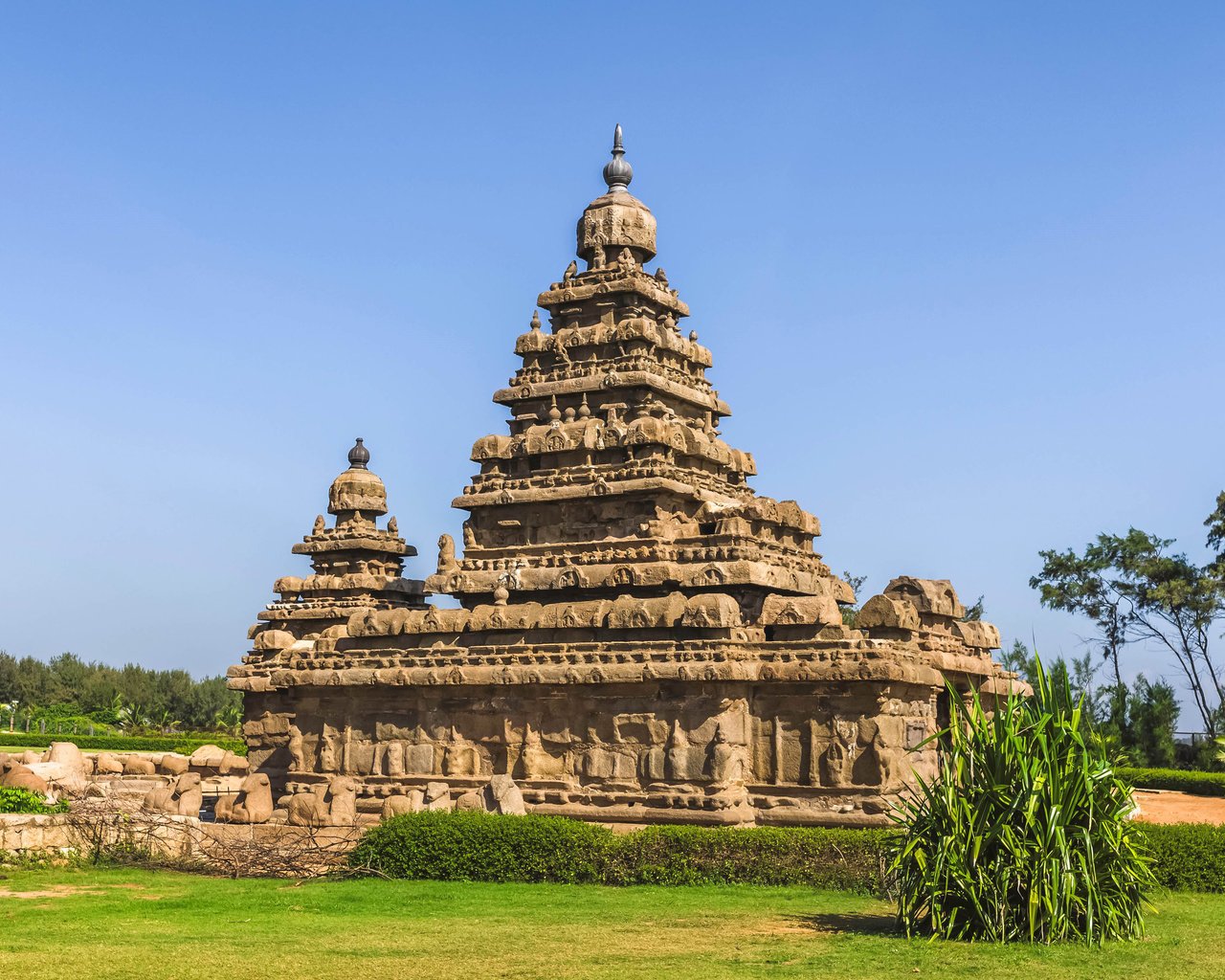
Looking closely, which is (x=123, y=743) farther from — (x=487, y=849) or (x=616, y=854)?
(x=616, y=854)

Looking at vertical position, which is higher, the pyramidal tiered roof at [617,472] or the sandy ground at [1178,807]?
the pyramidal tiered roof at [617,472]

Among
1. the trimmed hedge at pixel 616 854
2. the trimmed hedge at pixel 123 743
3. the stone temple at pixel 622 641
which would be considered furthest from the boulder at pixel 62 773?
the trimmed hedge at pixel 123 743

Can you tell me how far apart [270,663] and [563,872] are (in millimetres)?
14756

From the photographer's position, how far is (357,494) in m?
38.2

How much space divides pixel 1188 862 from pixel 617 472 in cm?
1223

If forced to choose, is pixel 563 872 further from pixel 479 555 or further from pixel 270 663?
pixel 270 663

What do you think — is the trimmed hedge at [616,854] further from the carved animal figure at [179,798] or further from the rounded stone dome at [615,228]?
the rounded stone dome at [615,228]

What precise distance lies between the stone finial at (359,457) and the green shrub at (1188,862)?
2585cm

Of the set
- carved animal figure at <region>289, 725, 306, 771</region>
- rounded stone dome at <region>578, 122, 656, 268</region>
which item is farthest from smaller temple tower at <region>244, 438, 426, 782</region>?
rounded stone dome at <region>578, 122, 656, 268</region>

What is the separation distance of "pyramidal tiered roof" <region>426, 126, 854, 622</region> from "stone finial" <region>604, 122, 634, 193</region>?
3 centimetres

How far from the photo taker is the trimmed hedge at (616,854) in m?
17.8

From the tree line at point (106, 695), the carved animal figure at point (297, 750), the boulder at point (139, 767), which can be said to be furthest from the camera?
the tree line at point (106, 695)

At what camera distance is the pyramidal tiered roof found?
25047 millimetres

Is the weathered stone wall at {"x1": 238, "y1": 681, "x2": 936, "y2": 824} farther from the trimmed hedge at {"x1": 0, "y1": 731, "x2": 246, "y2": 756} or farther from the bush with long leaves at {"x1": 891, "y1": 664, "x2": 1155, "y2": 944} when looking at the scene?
the trimmed hedge at {"x1": 0, "y1": 731, "x2": 246, "y2": 756}
